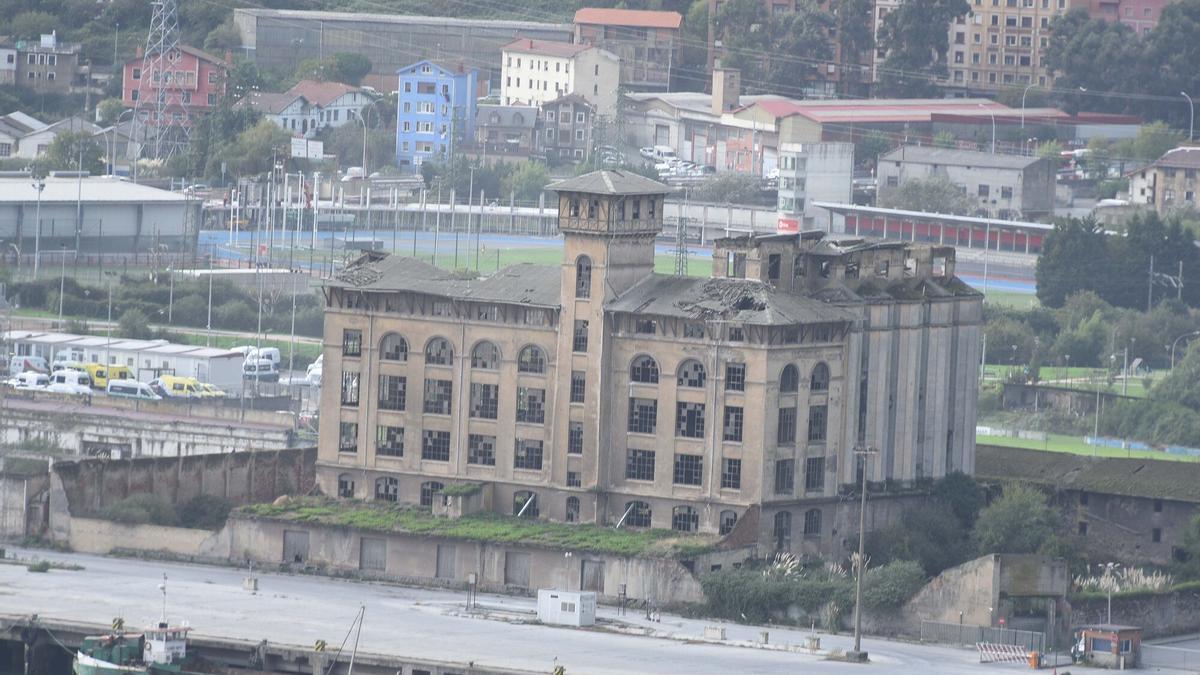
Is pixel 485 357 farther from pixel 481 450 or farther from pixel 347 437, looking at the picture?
pixel 347 437

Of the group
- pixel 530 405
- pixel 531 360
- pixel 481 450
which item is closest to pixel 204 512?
pixel 481 450

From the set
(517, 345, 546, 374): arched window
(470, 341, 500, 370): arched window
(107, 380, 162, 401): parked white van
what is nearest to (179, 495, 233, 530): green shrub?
(470, 341, 500, 370): arched window

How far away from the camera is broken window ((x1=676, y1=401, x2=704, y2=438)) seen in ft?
340

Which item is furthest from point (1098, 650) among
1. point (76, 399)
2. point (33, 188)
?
point (33, 188)

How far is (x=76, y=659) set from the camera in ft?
298

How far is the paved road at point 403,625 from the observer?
90.3 metres

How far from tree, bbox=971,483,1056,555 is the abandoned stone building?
2.79m

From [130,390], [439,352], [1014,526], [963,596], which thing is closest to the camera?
[963,596]

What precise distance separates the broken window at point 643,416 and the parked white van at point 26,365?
133ft

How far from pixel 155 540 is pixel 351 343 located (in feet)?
26.9

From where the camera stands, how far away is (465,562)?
102 meters

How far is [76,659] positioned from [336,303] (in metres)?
20.4

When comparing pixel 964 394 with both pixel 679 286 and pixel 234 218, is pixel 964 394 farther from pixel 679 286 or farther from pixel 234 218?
pixel 234 218

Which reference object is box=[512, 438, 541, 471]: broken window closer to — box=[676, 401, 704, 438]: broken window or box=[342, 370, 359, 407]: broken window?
box=[676, 401, 704, 438]: broken window
